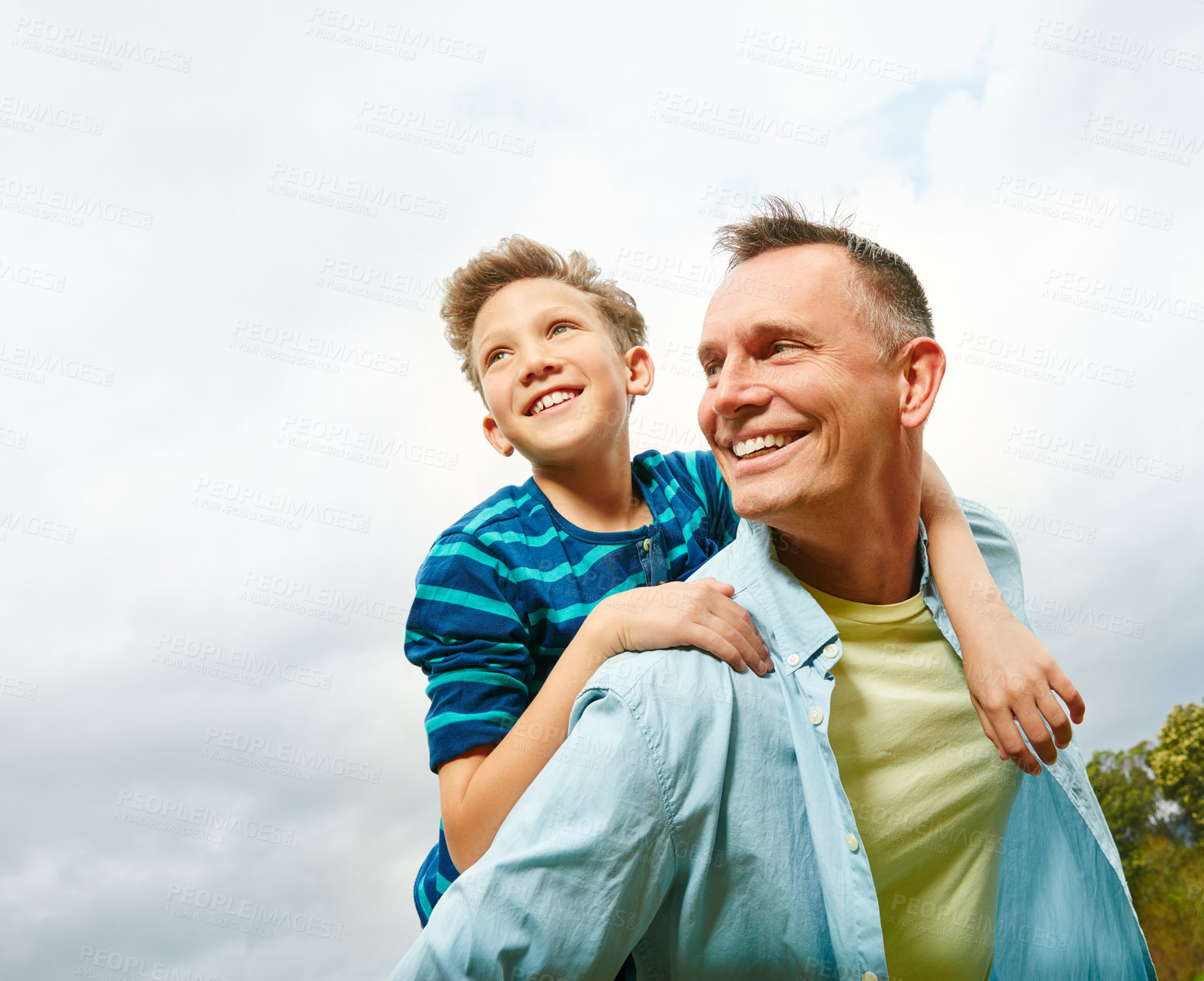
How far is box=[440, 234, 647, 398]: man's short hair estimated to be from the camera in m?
3.11

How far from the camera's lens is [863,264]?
235cm

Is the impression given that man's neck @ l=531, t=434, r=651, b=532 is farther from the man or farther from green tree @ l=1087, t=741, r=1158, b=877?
green tree @ l=1087, t=741, r=1158, b=877

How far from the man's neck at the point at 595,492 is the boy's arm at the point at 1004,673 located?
93cm

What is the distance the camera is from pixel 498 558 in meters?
2.57

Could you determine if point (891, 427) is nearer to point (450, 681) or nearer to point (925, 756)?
point (925, 756)

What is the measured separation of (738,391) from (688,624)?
1.92ft

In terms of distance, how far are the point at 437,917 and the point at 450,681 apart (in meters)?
0.85

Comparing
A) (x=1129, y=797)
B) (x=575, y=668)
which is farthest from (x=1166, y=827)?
(x=575, y=668)

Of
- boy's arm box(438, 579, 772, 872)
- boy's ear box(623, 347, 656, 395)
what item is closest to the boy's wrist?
boy's arm box(438, 579, 772, 872)

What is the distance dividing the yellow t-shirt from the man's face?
350mm

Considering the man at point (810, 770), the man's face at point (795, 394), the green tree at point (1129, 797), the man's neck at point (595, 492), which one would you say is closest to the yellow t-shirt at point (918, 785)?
the man at point (810, 770)

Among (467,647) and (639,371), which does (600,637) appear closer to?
(467,647)

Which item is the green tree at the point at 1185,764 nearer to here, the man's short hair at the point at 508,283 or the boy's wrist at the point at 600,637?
the man's short hair at the point at 508,283

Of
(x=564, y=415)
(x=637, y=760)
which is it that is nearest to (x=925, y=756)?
(x=637, y=760)
